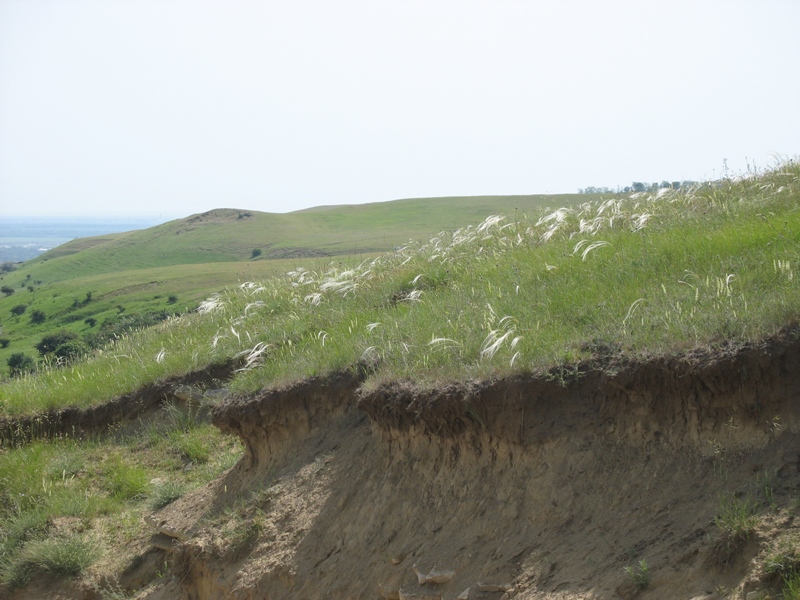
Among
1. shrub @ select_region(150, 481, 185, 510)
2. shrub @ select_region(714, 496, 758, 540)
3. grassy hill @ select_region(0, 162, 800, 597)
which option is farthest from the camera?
shrub @ select_region(150, 481, 185, 510)

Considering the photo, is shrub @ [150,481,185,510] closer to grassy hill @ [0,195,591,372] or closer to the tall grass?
the tall grass

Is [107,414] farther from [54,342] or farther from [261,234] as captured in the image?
[261,234]

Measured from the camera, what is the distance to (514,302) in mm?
6812

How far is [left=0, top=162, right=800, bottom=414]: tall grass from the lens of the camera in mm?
5352

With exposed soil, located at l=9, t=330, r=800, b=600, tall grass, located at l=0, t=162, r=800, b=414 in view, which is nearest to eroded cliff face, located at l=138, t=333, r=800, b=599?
exposed soil, located at l=9, t=330, r=800, b=600

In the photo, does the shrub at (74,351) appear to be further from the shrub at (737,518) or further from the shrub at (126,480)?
the shrub at (737,518)

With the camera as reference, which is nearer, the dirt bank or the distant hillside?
the dirt bank

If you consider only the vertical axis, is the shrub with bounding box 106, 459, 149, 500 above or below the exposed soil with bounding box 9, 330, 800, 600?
below

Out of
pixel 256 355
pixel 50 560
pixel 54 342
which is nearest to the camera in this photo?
pixel 50 560

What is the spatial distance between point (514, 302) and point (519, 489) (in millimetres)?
2029

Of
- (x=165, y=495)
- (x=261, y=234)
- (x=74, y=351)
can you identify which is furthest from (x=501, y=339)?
(x=261, y=234)

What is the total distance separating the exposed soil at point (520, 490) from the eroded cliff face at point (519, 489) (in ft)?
0.04

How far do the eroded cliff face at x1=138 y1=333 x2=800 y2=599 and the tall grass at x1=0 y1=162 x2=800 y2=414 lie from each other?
281mm

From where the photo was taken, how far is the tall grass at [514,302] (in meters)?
5.35
